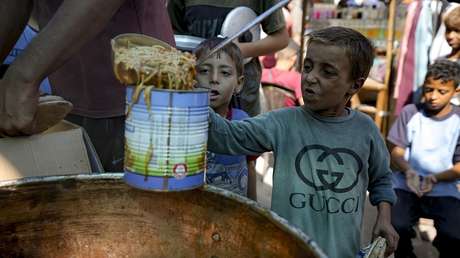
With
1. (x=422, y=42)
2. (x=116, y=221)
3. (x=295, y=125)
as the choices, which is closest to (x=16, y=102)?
(x=116, y=221)

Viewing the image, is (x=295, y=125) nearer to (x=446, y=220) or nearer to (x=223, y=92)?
(x=223, y=92)

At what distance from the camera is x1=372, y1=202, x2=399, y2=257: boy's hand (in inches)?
67.7

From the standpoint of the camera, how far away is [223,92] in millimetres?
2115

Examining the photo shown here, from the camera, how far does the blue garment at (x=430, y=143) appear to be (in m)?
3.08

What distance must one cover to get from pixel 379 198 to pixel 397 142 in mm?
1517

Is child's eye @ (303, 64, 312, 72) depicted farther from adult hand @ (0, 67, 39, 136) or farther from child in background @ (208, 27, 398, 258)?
adult hand @ (0, 67, 39, 136)

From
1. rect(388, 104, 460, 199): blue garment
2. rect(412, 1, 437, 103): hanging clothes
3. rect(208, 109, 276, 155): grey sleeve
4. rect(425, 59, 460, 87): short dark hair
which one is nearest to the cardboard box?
rect(208, 109, 276, 155): grey sleeve

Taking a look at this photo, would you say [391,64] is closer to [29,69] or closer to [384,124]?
[384,124]

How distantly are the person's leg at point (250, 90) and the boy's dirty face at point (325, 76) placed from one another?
0.89 metres

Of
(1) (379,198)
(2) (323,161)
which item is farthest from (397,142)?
(2) (323,161)

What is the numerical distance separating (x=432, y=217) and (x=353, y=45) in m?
1.79

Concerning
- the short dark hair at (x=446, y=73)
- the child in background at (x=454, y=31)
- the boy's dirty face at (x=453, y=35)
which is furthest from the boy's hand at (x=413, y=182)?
the boy's dirty face at (x=453, y=35)

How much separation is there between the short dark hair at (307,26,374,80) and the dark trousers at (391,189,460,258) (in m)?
1.58

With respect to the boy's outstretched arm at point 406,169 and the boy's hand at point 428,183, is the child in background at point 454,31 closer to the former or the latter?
the boy's outstretched arm at point 406,169
